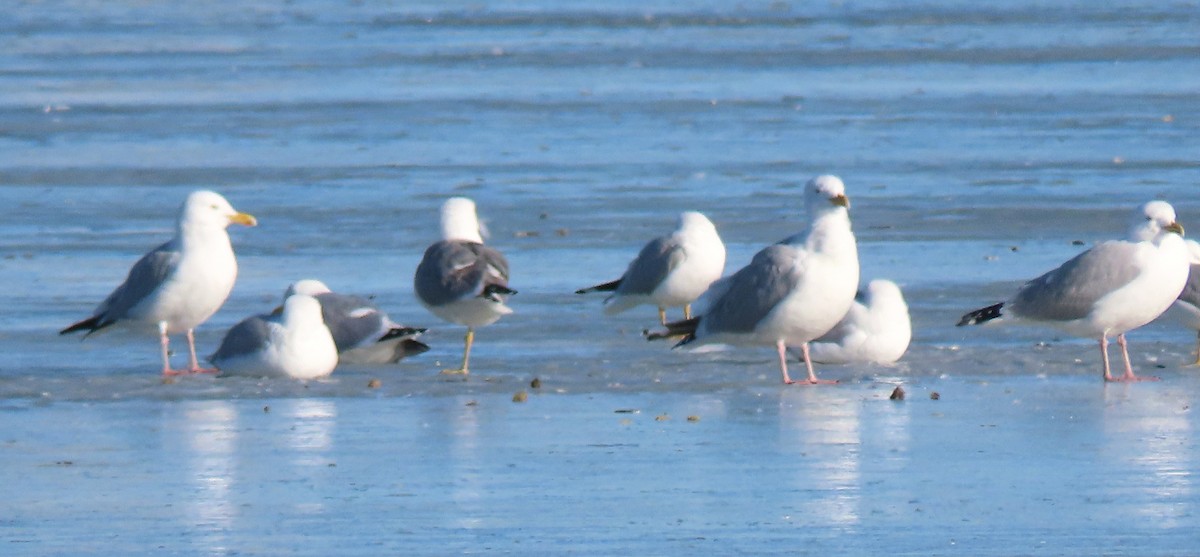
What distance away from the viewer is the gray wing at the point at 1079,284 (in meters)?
9.55

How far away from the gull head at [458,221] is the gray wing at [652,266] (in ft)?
2.86

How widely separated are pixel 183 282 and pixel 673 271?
245 centimetres

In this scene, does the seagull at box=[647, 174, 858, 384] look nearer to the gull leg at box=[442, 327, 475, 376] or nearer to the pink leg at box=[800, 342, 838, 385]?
the pink leg at box=[800, 342, 838, 385]

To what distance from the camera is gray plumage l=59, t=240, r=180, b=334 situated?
10.4 metres

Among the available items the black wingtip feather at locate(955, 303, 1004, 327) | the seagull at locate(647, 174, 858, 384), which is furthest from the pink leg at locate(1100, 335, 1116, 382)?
the seagull at locate(647, 174, 858, 384)

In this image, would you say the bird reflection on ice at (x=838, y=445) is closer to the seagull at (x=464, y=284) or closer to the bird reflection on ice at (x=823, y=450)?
the bird reflection on ice at (x=823, y=450)

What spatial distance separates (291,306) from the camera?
9664 millimetres

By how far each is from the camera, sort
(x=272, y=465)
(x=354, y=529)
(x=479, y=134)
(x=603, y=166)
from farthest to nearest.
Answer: (x=479, y=134) → (x=603, y=166) → (x=272, y=465) → (x=354, y=529)

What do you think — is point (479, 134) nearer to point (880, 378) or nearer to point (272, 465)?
point (880, 378)

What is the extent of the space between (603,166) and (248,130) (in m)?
4.64

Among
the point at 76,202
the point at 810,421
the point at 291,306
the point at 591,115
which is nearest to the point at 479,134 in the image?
the point at 591,115

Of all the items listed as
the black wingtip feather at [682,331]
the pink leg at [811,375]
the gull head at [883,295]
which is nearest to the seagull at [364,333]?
the black wingtip feather at [682,331]

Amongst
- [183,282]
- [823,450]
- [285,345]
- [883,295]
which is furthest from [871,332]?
[183,282]

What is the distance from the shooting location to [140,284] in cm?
1041
